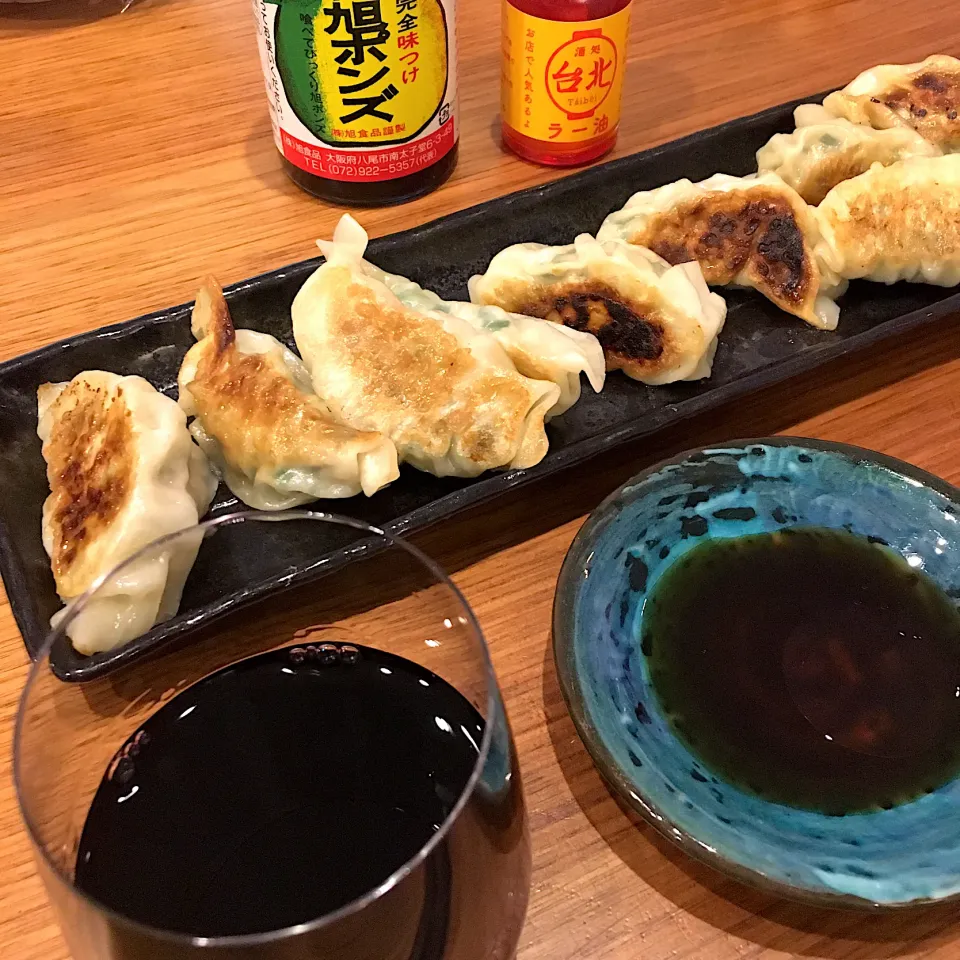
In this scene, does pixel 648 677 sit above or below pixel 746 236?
below

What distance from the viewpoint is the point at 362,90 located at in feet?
3.63

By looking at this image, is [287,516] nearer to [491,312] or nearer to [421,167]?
[491,312]

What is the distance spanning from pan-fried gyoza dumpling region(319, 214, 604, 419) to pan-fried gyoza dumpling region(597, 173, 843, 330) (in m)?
0.20

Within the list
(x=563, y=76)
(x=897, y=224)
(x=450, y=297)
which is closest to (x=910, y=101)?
(x=897, y=224)

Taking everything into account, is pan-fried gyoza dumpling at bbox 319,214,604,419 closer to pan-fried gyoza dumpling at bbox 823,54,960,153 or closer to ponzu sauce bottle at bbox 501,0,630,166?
ponzu sauce bottle at bbox 501,0,630,166

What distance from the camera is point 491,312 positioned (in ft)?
3.38

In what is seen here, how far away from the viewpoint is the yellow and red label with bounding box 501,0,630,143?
1.16 metres

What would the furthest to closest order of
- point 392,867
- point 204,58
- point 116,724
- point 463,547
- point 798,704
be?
point 204,58
point 463,547
point 798,704
point 116,724
point 392,867

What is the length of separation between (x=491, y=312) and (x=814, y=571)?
458 mm

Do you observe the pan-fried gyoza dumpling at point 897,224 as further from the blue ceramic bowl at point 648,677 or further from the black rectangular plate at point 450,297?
the blue ceramic bowl at point 648,677

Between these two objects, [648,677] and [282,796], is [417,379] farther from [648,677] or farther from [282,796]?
[282,796]

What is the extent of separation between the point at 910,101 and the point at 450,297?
742 millimetres

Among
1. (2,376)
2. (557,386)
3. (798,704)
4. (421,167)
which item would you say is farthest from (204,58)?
(798,704)

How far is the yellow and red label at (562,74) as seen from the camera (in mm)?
1161
